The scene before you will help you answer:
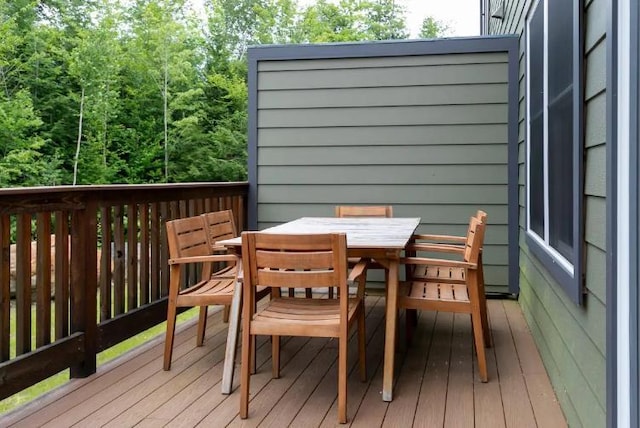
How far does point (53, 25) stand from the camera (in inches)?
560

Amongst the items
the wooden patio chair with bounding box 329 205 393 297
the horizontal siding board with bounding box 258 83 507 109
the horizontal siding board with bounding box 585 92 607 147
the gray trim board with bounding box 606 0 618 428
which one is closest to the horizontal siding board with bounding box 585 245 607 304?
the gray trim board with bounding box 606 0 618 428

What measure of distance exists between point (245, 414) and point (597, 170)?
1676mm

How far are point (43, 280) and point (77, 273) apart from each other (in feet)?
0.71

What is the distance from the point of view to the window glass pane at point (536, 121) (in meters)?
3.19

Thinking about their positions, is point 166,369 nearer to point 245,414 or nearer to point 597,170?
point 245,414

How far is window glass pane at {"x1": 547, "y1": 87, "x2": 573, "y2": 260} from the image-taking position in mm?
2268

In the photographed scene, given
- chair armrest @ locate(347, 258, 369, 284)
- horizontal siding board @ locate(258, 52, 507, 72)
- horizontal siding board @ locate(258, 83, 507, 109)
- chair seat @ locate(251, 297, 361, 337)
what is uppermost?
horizontal siding board @ locate(258, 52, 507, 72)

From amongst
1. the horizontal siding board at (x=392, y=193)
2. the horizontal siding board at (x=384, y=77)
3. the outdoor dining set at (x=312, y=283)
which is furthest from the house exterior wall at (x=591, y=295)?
the horizontal siding board at (x=384, y=77)

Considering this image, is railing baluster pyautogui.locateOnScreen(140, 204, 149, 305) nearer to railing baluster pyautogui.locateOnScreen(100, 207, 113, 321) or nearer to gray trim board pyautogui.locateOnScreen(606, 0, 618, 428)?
A: railing baluster pyautogui.locateOnScreen(100, 207, 113, 321)

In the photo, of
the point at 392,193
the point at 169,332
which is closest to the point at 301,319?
the point at 169,332

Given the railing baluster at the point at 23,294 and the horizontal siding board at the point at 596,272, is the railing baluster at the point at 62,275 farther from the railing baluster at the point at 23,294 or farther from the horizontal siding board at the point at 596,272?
the horizontal siding board at the point at 596,272

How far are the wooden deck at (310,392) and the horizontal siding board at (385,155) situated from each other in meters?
1.80

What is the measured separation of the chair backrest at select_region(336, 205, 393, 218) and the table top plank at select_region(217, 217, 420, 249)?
1.58ft

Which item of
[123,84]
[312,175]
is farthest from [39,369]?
[123,84]
